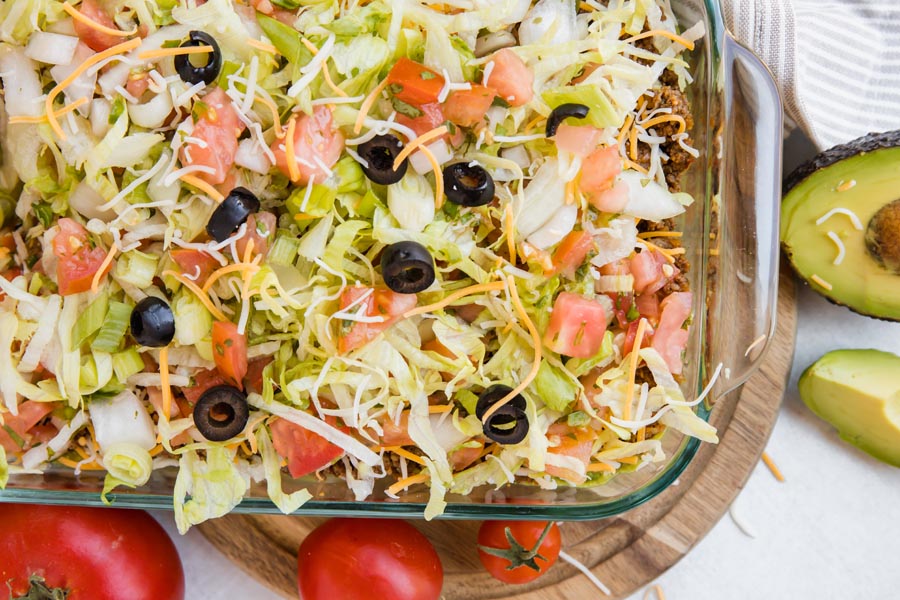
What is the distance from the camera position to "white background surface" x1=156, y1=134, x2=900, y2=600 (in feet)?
8.53

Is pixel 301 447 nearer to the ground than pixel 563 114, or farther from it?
nearer to the ground

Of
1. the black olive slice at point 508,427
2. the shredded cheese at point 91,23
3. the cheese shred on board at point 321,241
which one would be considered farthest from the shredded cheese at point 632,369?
the shredded cheese at point 91,23

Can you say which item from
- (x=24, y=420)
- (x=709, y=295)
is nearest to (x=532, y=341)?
(x=709, y=295)

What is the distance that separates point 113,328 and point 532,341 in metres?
0.89

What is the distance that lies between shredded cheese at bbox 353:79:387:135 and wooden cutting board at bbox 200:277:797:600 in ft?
3.94

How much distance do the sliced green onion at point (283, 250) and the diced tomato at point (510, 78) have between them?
53 centimetres

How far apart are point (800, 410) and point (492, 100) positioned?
4.90 ft

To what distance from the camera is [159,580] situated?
230cm

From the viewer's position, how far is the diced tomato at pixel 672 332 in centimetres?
199

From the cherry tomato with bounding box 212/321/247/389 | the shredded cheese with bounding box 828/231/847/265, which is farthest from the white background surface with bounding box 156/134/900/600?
the cherry tomato with bounding box 212/321/247/389

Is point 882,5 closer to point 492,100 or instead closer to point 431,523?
point 492,100

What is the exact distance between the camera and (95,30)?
176cm

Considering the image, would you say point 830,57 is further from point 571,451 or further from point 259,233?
point 259,233

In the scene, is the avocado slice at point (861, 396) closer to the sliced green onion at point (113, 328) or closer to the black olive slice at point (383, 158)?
the black olive slice at point (383, 158)
